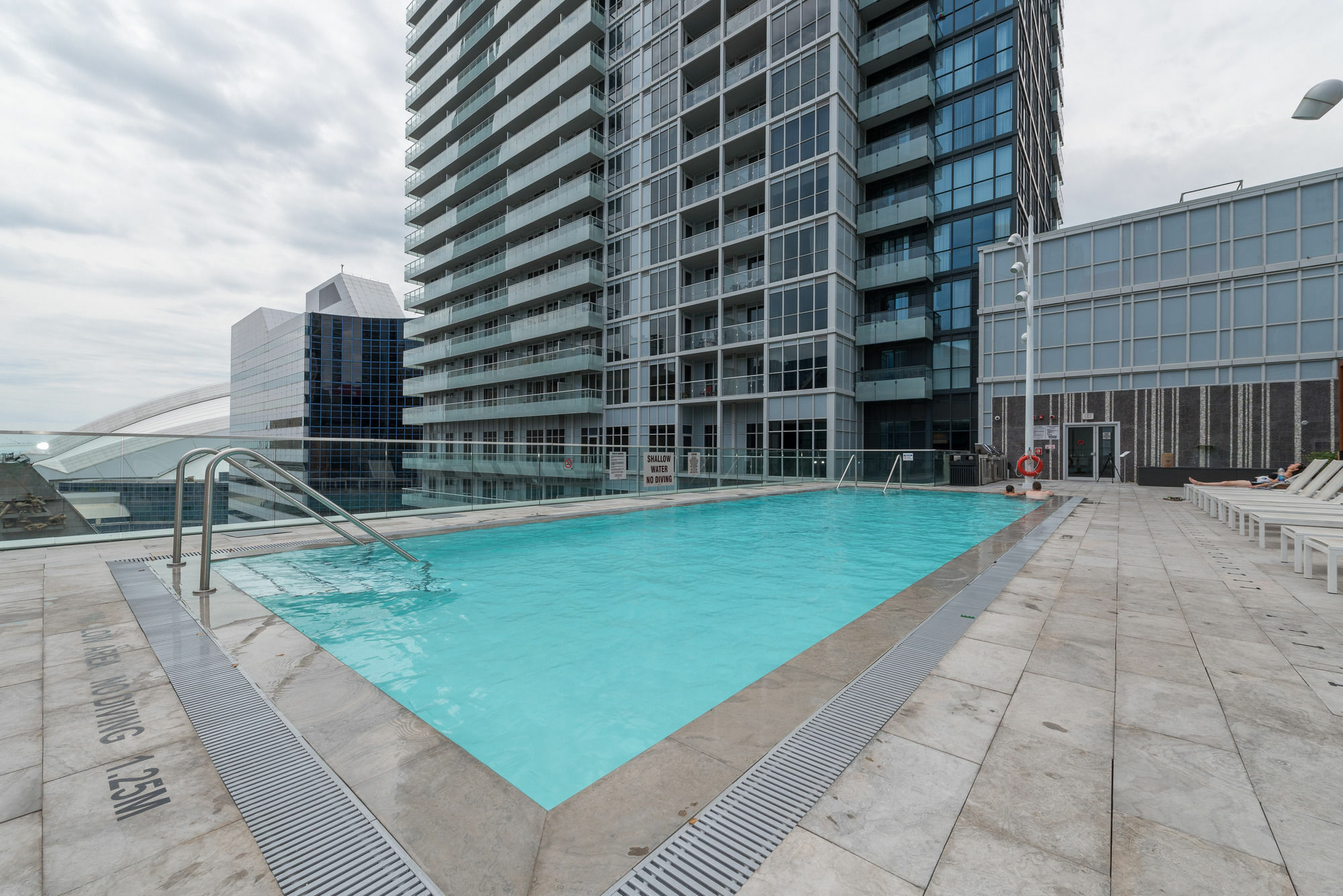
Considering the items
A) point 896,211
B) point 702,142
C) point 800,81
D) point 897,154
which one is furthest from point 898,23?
point 702,142

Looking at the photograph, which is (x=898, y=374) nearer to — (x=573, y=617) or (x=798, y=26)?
(x=798, y=26)

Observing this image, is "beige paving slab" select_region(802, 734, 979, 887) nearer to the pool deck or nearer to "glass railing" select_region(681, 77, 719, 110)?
the pool deck

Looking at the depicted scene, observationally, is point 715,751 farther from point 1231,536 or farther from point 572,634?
point 1231,536

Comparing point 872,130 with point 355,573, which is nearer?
point 355,573

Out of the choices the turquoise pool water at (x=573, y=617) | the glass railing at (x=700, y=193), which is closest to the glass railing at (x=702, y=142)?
the glass railing at (x=700, y=193)

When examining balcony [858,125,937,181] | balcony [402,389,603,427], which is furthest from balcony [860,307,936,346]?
balcony [402,389,603,427]

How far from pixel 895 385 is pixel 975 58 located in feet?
57.2

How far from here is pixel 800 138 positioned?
94.7 ft

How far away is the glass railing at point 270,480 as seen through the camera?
7625 mm

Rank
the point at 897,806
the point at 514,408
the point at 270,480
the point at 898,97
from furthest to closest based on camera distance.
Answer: the point at 514,408 < the point at 898,97 < the point at 270,480 < the point at 897,806

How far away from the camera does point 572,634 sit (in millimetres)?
4969

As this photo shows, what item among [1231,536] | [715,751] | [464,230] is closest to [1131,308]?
[1231,536]

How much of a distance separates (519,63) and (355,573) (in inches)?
1937

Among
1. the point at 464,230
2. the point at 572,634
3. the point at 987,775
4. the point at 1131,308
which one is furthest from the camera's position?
the point at 464,230
